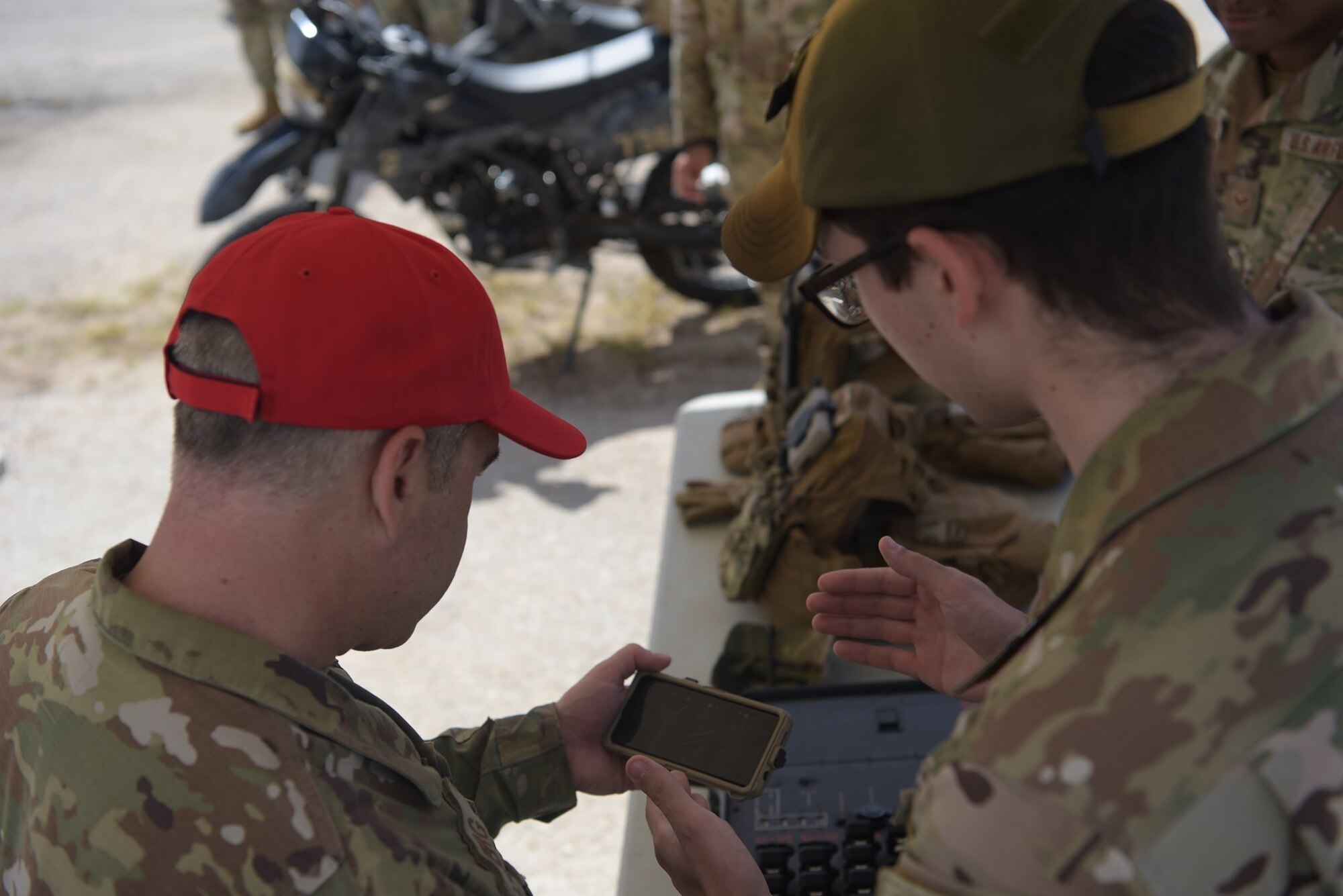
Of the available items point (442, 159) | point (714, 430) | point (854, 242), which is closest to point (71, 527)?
point (442, 159)

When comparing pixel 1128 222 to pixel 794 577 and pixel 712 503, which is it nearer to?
pixel 794 577

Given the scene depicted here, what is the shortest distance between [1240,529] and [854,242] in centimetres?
36

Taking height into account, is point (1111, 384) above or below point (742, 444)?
above

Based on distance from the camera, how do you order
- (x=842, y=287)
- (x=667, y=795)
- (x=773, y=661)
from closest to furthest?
1. (x=842, y=287)
2. (x=667, y=795)
3. (x=773, y=661)

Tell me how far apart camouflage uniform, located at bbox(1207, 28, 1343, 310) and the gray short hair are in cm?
165

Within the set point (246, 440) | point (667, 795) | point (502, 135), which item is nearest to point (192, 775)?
point (246, 440)

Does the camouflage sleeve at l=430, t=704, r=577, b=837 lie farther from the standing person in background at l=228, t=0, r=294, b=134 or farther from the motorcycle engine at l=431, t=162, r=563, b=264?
the standing person in background at l=228, t=0, r=294, b=134

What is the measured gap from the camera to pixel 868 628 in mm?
1411

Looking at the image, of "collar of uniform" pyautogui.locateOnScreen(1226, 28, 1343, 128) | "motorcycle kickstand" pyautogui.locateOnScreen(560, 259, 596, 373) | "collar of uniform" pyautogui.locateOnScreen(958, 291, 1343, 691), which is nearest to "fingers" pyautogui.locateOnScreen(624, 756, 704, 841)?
"collar of uniform" pyautogui.locateOnScreen(958, 291, 1343, 691)

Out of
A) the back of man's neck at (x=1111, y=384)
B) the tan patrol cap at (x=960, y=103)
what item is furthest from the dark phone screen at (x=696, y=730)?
the tan patrol cap at (x=960, y=103)

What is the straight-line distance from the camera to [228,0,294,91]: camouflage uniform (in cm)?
708

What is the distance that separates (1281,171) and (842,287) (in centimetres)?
132

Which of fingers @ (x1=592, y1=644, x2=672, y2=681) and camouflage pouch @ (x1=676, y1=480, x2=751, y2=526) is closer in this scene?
fingers @ (x1=592, y1=644, x2=672, y2=681)

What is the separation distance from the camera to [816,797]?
1.55 metres
